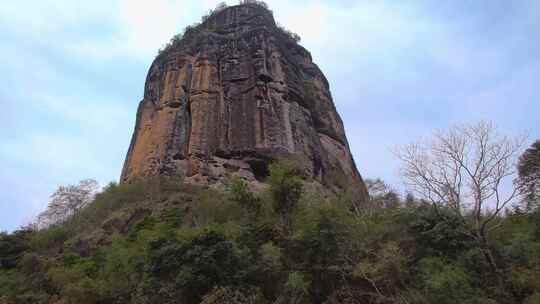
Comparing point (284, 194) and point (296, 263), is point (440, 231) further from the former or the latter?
point (284, 194)

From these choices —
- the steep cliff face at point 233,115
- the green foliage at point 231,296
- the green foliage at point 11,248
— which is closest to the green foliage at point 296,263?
the green foliage at point 231,296

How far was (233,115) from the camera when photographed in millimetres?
24266

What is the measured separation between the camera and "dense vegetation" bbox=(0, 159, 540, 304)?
35.0ft

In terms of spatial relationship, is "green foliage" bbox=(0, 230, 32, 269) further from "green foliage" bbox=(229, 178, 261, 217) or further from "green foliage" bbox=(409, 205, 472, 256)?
"green foliage" bbox=(409, 205, 472, 256)

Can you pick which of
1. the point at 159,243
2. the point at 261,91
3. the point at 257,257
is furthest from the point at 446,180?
the point at 261,91

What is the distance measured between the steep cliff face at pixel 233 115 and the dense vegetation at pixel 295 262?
626cm

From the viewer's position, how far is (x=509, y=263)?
11508 millimetres

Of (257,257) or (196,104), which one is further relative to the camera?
(196,104)

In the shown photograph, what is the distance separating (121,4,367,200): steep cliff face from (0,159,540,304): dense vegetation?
20.5 feet

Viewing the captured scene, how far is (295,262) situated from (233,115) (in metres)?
13.4

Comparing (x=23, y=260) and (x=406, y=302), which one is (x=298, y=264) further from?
(x=23, y=260)

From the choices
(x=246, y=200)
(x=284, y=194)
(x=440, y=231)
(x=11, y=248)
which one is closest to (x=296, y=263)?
(x=284, y=194)

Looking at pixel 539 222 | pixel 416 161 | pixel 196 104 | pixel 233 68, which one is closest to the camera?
pixel 416 161

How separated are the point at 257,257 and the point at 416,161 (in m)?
5.53
